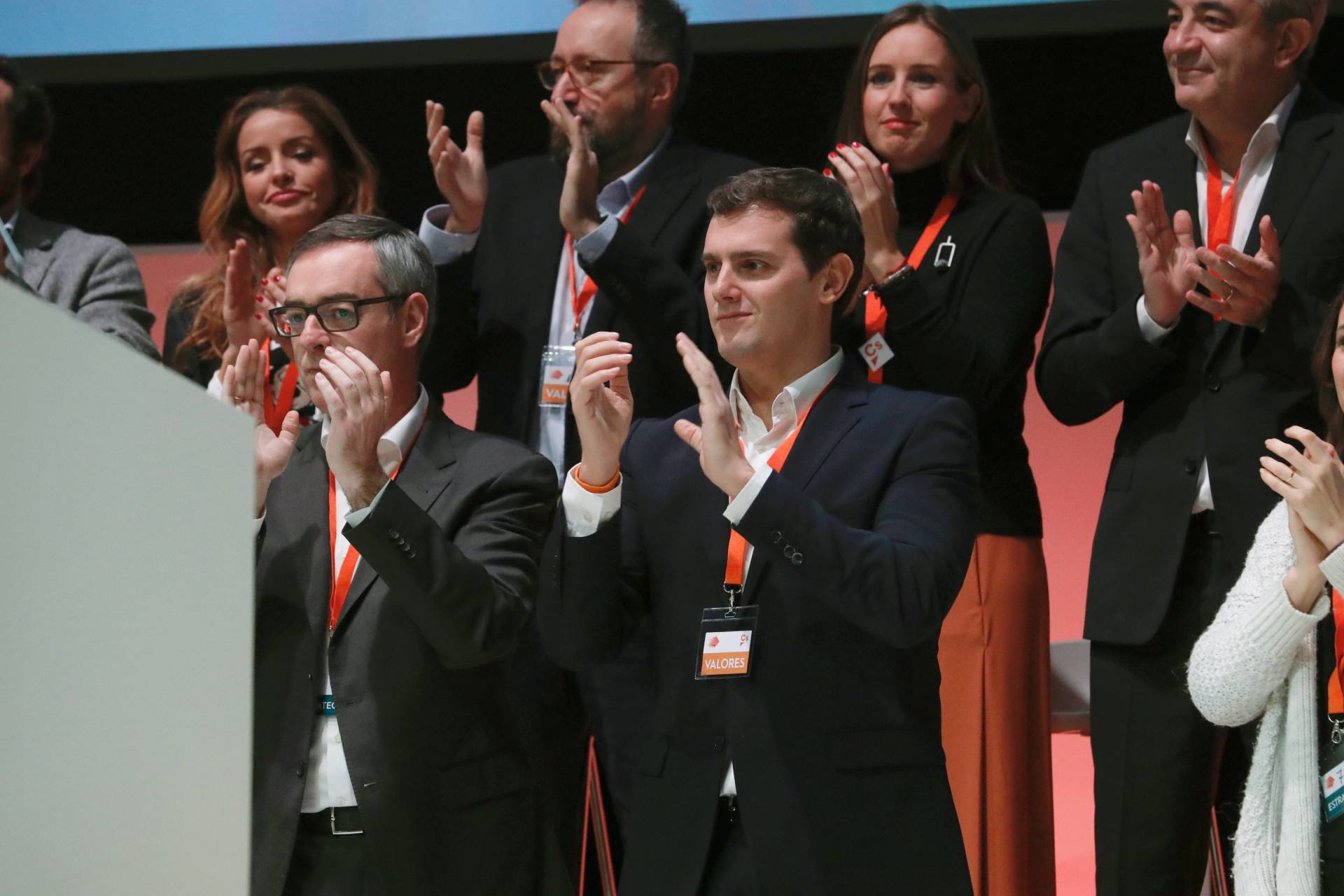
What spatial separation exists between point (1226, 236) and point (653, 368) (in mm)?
1083

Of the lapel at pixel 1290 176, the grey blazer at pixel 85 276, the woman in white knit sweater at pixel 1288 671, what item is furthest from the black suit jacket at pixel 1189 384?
the grey blazer at pixel 85 276

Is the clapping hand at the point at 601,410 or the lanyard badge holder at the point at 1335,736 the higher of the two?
the clapping hand at the point at 601,410

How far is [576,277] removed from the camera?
11.3 ft

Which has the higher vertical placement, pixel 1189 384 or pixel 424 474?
pixel 1189 384

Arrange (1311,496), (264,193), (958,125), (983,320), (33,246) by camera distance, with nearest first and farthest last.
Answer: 1. (1311,496)
2. (983,320)
3. (958,125)
4. (33,246)
5. (264,193)

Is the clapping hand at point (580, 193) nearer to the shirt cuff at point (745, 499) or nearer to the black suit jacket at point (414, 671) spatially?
the black suit jacket at point (414, 671)

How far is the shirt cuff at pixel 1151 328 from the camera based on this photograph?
2922mm

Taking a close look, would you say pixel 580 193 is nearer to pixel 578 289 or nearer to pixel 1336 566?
pixel 578 289

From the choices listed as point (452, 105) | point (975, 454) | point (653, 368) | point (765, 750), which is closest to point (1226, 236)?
point (975, 454)

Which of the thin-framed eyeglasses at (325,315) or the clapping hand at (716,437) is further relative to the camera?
the thin-framed eyeglasses at (325,315)

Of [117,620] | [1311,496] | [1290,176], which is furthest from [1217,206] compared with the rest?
[117,620]

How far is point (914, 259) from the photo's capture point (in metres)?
3.25

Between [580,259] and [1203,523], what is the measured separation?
124 centimetres

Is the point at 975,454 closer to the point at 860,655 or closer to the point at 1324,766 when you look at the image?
the point at 860,655
